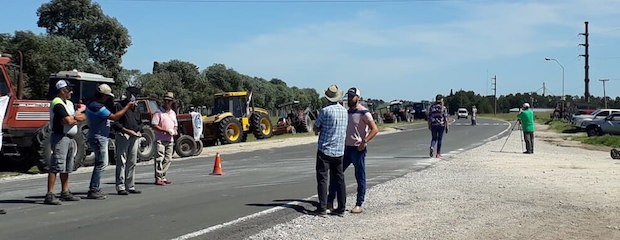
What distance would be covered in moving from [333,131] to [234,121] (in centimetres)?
2170

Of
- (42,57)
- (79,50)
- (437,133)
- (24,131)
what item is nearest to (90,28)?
(79,50)

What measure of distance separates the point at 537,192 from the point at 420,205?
2.61 m

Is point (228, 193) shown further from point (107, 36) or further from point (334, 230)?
point (107, 36)

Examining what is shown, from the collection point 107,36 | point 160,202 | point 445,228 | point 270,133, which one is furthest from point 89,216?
point 107,36

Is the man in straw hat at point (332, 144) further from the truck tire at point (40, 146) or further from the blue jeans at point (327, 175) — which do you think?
the truck tire at point (40, 146)

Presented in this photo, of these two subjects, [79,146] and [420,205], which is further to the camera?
[79,146]

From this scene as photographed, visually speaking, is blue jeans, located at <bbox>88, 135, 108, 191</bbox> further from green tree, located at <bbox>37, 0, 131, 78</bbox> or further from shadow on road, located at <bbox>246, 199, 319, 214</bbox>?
green tree, located at <bbox>37, 0, 131, 78</bbox>

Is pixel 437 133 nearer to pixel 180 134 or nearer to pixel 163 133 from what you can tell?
pixel 163 133

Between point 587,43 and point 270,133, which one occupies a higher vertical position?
point 587,43

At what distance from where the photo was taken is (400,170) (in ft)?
52.5

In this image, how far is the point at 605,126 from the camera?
37.2m

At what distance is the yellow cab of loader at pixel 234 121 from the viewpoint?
29.8 metres

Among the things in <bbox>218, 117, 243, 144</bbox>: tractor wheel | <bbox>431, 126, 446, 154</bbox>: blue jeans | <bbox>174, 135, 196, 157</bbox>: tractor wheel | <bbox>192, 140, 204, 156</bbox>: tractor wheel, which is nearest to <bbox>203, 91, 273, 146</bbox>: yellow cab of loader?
<bbox>218, 117, 243, 144</bbox>: tractor wheel

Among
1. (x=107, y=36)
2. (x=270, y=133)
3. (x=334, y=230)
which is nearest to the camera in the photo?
(x=334, y=230)
